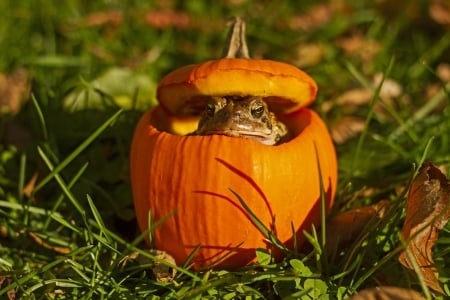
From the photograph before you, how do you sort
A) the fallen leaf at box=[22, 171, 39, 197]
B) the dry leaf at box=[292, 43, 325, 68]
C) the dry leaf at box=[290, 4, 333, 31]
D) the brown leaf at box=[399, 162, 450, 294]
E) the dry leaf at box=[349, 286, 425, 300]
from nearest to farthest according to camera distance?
the dry leaf at box=[349, 286, 425, 300] < the brown leaf at box=[399, 162, 450, 294] < the fallen leaf at box=[22, 171, 39, 197] < the dry leaf at box=[292, 43, 325, 68] < the dry leaf at box=[290, 4, 333, 31]

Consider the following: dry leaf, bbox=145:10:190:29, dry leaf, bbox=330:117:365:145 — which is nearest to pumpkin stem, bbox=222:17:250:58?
dry leaf, bbox=330:117:365:145

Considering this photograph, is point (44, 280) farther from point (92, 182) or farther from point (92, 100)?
point (92, 100)

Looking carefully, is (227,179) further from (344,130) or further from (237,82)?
(344,130)

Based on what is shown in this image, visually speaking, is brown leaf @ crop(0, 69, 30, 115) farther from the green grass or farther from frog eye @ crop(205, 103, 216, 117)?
frog eye @ crop(205, 103, 216, 117)

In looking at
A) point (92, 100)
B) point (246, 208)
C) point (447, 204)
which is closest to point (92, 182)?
point (92, 100)

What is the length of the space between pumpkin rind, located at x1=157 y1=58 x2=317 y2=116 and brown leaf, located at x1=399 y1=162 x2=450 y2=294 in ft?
2.02

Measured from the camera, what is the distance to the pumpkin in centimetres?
260

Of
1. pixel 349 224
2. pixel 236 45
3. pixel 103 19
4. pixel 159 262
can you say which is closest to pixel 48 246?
pixel 159 262

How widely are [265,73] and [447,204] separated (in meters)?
0.86

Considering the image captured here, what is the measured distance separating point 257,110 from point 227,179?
459 millimetres

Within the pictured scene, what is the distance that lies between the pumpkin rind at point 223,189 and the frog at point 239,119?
0.22 metres

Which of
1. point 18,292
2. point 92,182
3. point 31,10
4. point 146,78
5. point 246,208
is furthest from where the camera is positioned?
point 31,10

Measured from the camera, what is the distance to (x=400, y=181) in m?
3.50

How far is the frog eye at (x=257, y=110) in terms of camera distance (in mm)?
2918
